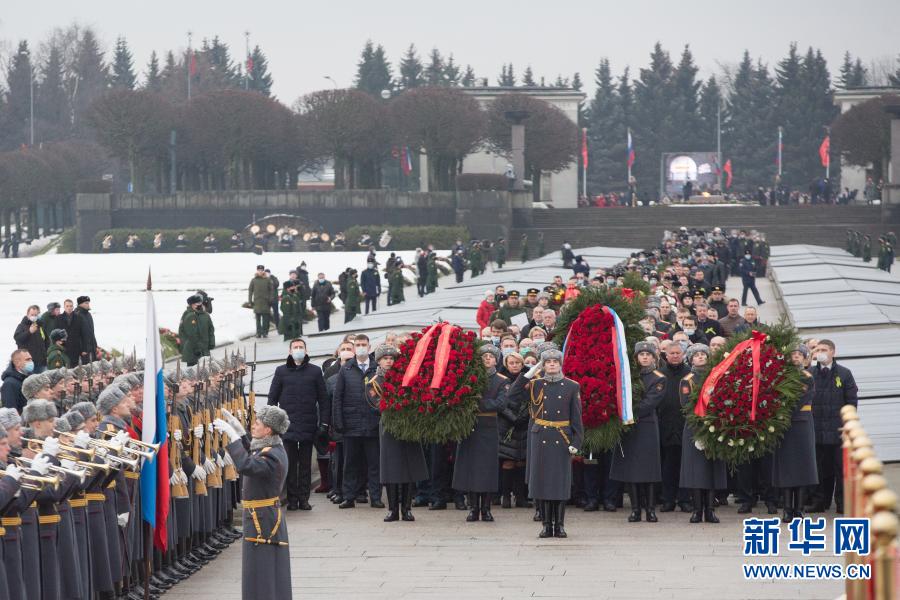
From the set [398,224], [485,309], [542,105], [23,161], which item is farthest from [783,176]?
[485,309]

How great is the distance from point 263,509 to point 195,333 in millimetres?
15379

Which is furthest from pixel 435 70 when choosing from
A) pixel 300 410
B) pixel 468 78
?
pixel 300 410

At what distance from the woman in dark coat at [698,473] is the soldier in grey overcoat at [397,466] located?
2.19 metres

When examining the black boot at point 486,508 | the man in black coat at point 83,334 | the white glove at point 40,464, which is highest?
the white glove at point 40,464

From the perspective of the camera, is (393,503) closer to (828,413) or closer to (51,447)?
(828,413)

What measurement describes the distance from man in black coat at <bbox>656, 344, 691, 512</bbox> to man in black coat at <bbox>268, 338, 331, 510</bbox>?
118 inches

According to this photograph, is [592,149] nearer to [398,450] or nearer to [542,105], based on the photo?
[542,105]

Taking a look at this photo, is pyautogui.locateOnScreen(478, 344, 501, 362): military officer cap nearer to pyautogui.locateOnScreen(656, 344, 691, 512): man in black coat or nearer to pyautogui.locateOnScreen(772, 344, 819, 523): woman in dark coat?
pyautogui.locateOnScreen(656, 344, 691, 512): man in black coat

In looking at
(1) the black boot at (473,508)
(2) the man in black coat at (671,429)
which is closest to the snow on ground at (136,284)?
(1) the black boot at (473,508)

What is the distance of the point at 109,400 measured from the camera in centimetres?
1030

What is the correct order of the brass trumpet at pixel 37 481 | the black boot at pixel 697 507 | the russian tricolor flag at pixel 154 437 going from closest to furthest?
1. the brass trumpet at pixel 37 481
2. the russian tricolor flag at pixel 154 437
3. the black boot at pixel 697 507

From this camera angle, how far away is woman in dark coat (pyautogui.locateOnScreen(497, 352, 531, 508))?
13312 millimetres

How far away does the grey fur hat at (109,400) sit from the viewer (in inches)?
406

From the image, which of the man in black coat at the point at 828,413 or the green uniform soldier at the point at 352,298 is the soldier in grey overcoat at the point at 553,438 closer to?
the man in black coat at the point at 828,413
